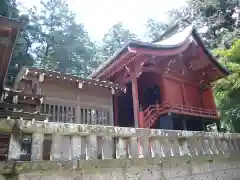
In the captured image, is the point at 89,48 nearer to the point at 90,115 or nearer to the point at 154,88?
the point at 154,88

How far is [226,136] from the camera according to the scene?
6500mm

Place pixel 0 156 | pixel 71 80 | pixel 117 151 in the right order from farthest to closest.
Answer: pixel 71 80, pixel 0 156, pixel 117 151

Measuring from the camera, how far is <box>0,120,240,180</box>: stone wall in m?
3.22

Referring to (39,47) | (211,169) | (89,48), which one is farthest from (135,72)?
(89,48)

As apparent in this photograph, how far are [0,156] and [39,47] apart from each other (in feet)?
96.5

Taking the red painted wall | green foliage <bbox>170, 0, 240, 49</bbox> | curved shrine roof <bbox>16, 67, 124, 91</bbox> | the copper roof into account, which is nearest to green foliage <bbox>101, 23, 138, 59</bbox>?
green foliage <bbox>170, 0, 240, 49</bbox>

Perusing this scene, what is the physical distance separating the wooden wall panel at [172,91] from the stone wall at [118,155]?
6.14 meters

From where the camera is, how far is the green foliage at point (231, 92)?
1257 centimetres

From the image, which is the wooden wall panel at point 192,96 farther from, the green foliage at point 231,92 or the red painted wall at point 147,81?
the red painted wall at point 147,81

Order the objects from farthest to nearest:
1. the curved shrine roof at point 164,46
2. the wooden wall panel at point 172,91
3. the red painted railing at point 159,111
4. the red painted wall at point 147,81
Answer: the red painted wall at point 147,81 < the wooden wall panel at point 172,91 < the red painted railing at point 159,111 < the curved shrine roof at point 164,46

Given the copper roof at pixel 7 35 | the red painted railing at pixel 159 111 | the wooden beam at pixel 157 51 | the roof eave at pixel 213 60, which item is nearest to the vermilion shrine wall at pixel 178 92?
the red painted railing at pixel 159 111

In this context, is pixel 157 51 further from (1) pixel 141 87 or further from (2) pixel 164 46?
(1) pixel 141 87

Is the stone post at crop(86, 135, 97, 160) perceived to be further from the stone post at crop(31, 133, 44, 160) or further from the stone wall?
the stone post at crop(31, 133, 44, 160)

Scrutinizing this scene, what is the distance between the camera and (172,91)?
12.6m
